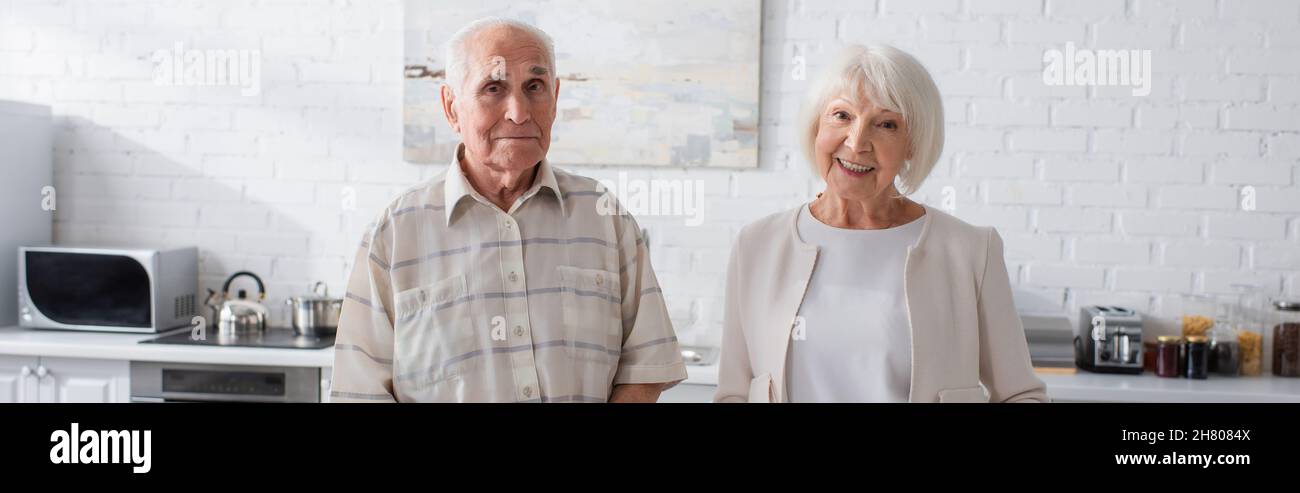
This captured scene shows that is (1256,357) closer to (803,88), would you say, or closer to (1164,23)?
(1164,23)

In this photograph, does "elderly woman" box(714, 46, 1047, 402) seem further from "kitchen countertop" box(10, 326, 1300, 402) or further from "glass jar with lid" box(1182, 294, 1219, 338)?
"glass jar with lid" box(1182, 294, 1219, 338)

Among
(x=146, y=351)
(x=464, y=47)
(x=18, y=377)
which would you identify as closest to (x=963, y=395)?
(x=464, y=47)

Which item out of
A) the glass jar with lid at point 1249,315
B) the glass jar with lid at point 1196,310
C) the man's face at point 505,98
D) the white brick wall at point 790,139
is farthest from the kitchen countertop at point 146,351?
the glass jar with lid at point 1249,315

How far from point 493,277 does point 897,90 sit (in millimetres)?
599

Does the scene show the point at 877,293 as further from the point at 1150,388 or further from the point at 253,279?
the point at 253,279

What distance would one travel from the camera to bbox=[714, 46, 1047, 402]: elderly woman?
4.41 feet

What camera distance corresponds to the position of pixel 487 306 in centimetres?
135

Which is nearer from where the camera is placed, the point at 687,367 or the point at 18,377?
the point at 687,367

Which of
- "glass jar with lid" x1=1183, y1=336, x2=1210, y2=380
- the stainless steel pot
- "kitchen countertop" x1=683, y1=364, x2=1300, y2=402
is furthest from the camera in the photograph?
the stainless steel pot

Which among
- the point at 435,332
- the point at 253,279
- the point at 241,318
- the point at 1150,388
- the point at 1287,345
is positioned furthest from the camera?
the point at 253,279

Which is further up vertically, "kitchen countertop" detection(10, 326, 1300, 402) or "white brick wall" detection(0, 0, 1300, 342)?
"white brick wall" detection(0, 0, 1300, 342)

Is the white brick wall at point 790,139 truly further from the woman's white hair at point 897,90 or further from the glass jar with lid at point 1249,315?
the woman's white hair at point 897,90

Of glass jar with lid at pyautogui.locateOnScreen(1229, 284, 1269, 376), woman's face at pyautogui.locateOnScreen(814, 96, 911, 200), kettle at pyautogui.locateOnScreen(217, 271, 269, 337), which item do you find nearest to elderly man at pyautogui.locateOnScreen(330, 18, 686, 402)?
woman's face at pyautogui.locateOnScreen(814, 96, 911, 200)
